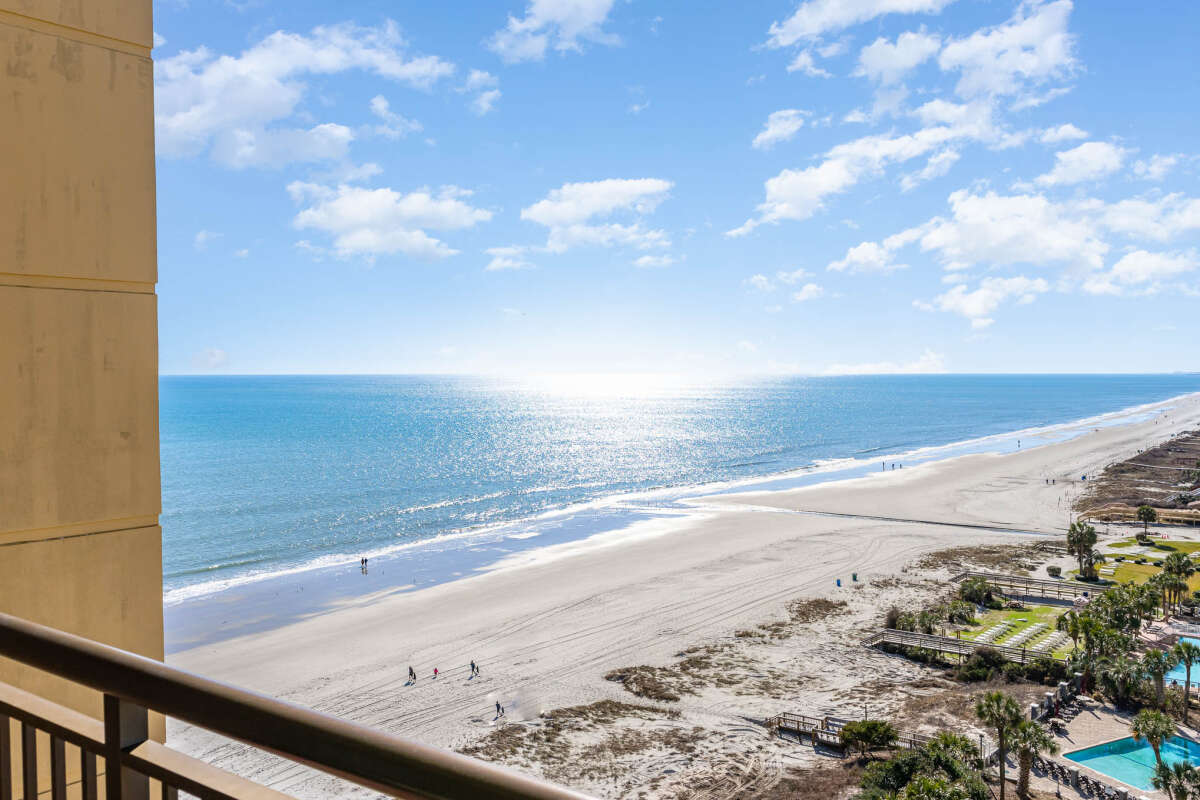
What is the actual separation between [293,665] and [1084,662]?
70.5ft

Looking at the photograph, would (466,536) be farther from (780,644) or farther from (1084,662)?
(1084,662)

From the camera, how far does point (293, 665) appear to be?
77.1 feet

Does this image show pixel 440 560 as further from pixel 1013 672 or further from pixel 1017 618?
pixel 1013 672

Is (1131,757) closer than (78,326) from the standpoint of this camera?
No

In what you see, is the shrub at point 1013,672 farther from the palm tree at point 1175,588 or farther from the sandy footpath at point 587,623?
the palm tree at point 1175,588

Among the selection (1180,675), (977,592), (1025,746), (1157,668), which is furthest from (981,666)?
(977,592)

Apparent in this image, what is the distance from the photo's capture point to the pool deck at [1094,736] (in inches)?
624

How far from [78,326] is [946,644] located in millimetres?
24838

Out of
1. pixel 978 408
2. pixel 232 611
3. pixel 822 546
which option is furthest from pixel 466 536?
pixel 978 408

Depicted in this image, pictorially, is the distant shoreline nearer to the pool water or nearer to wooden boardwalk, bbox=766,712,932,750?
wooden boardwalk, bbox=766,712,932,750

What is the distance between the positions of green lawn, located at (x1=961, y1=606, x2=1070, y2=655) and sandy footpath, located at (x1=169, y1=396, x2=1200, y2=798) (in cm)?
351

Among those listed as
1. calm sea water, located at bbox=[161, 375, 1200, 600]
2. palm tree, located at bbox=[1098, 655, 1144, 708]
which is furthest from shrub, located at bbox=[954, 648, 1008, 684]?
calm sea water, located at bbox=[161, 375, 1200, 600]

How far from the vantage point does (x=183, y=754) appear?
5.56 ft

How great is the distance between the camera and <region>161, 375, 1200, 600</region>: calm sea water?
41.7 meters
